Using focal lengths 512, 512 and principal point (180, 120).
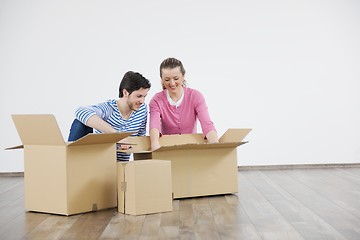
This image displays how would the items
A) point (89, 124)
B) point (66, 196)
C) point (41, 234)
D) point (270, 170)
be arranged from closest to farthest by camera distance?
point (41, 234), point (66, 196), point (89, 124), point (270, 170)

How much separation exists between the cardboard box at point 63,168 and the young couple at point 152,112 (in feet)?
0.66

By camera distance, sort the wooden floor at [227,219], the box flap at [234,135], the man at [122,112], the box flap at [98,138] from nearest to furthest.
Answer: the wooden floor at [227,219], the box flap at [98,138], the man at [122,112], the box flap at [234,135]

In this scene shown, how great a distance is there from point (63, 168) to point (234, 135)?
112 cm

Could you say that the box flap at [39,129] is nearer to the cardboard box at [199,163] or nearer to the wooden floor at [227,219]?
the wooden floor at [227,219]

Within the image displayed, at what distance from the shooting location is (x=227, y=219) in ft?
7.67

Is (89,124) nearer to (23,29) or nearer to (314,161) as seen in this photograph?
(23,29)

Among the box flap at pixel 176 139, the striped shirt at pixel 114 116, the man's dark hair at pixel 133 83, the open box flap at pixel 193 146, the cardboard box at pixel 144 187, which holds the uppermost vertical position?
the man's dark hair at pixel 133 83

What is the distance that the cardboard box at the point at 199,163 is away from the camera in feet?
9.61

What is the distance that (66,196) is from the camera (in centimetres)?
250

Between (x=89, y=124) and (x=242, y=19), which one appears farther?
(x=242, y=19)

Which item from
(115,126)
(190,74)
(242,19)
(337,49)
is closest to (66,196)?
(115,126)

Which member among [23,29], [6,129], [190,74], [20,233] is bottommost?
[20,233]

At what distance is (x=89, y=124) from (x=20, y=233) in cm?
80

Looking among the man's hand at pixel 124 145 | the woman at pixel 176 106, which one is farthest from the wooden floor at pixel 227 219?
the woman at pixel 176 106
